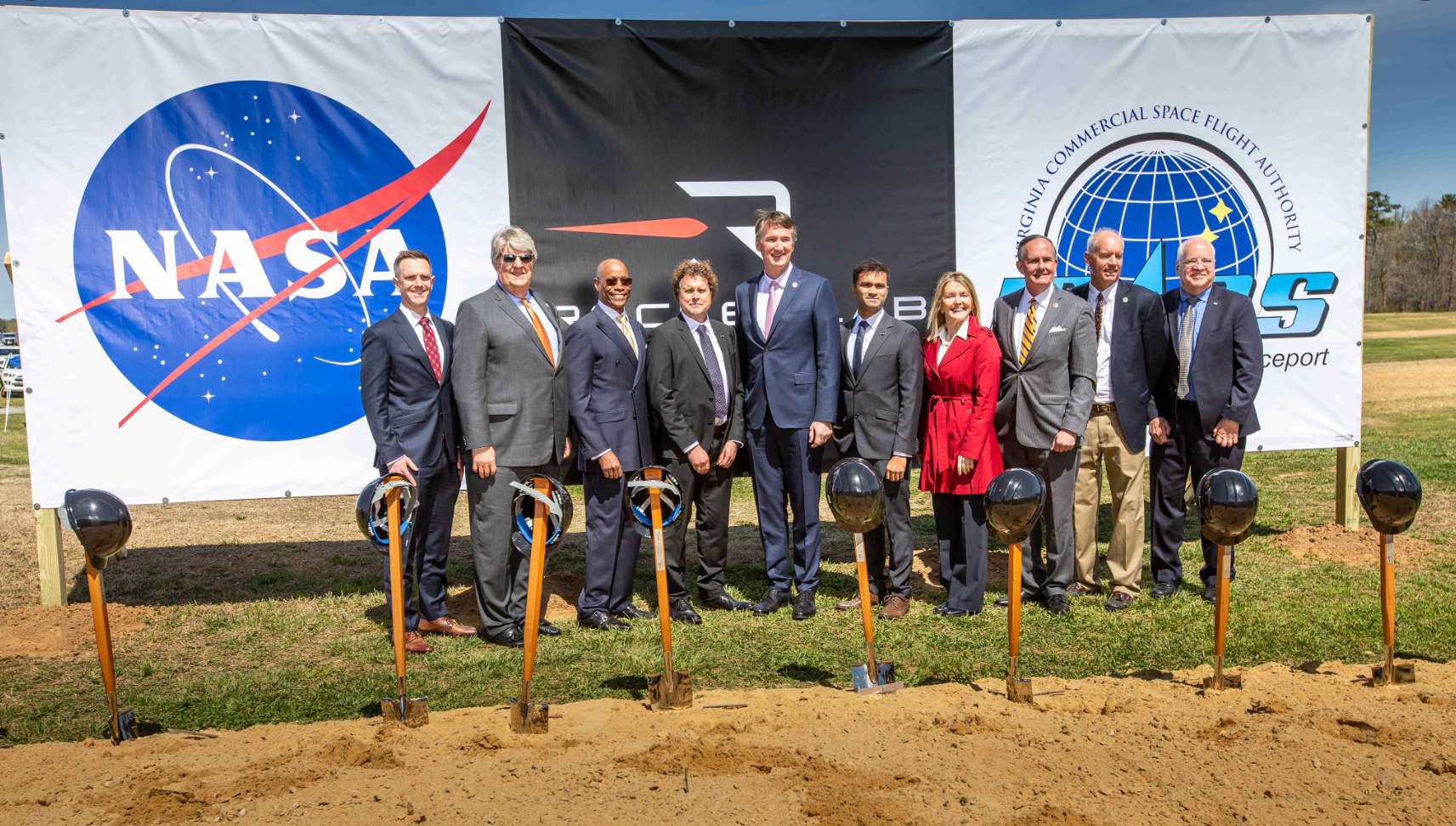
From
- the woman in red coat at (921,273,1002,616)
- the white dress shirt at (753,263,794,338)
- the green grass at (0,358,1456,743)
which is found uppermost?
the white dress shirt at (753,263,794,338)

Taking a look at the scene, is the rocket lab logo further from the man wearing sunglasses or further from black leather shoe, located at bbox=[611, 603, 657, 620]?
black leather shoe, located at bbox=[611, 603, 657, 620]

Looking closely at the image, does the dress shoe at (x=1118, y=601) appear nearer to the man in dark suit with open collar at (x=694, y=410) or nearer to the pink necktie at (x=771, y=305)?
the man in dark suit with open collar at (x=694, y=410)

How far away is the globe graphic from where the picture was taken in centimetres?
673

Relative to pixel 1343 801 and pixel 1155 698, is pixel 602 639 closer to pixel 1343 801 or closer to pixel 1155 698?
pixel 1155 698

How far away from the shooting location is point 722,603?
222 inches

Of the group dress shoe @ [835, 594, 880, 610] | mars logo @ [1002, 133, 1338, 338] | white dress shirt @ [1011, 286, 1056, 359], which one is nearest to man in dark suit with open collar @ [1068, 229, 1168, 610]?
white dress shirt @ [1011, 286, 1056, 359]

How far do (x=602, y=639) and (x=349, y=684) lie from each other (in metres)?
1.25

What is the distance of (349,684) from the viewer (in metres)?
4.50

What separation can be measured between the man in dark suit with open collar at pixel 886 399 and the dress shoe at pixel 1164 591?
149cm

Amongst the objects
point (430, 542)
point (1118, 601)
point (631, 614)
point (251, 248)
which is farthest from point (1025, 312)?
point (251, 248)

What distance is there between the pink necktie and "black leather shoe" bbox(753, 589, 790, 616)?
58.2 inches

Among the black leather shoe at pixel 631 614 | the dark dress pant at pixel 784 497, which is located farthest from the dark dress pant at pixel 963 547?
the black leather shoe at pixel 631 614

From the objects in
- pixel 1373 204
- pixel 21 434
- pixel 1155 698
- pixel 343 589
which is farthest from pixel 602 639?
pixel 1373 204

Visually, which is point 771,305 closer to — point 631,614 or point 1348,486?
point 631,614
